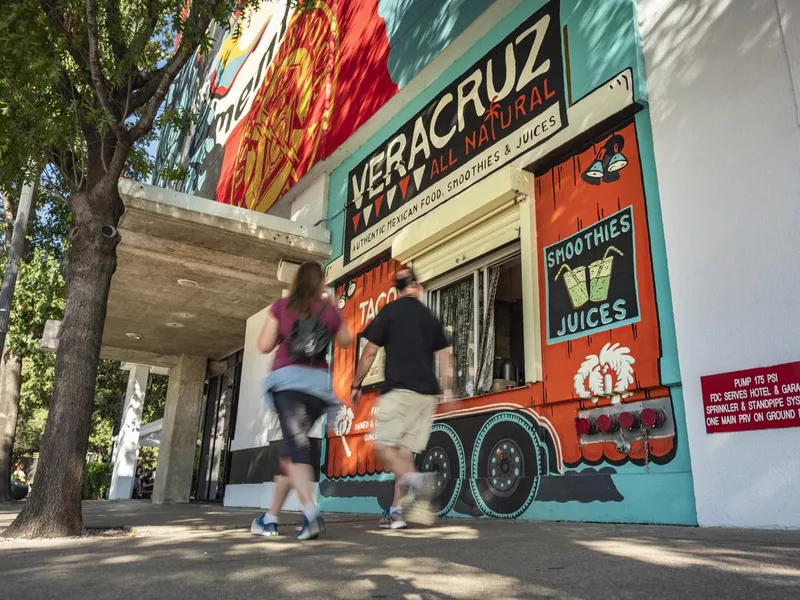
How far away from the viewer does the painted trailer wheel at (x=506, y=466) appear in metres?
5.13

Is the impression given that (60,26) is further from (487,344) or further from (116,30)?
(487,344)

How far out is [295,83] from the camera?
10.5 meters

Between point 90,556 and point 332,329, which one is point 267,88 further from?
point 90,556

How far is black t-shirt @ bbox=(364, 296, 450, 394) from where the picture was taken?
4234mm

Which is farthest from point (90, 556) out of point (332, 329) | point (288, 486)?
point (332, 329)

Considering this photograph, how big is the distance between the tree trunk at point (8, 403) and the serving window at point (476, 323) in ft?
34.9

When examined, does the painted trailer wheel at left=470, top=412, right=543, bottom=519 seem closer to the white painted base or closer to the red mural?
the white painted base

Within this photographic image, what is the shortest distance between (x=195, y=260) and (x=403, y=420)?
6.02 meters

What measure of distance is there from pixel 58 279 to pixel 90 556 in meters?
→ 11.9

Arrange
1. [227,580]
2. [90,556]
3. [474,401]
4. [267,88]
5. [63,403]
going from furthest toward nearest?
[267,88] < [474,401] < [63,403] < [90,556] < [227,580]

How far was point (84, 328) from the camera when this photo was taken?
5020 millimetres

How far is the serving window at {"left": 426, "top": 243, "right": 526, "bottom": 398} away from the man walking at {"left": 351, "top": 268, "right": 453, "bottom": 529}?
5.78ft

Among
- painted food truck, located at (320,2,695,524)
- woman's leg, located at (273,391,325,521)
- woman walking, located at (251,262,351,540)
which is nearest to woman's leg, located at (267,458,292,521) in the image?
woman walking, located at (251,262,351,540)

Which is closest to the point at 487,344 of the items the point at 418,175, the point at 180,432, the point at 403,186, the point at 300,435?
the point at 418,175
